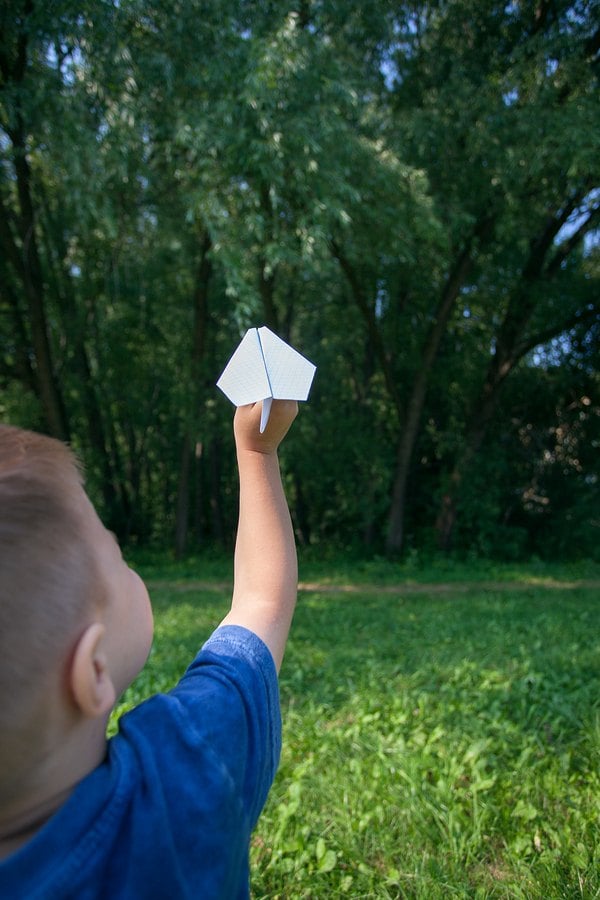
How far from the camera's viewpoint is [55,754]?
0.73 metres

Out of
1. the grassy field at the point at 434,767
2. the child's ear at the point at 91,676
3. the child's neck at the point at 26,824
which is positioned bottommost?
the grassy field at the point at 434,767

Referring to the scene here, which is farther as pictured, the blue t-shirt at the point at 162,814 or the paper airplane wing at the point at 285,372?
the paper airplane wing at the point at 285,372

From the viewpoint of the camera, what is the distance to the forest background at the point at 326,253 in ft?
22.7

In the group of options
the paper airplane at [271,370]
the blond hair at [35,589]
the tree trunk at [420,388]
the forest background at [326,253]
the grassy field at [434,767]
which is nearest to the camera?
the blond hair at [35,589]

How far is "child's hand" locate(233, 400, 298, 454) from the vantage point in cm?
104

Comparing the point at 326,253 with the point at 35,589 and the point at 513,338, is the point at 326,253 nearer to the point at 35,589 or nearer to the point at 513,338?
the point at 513,338

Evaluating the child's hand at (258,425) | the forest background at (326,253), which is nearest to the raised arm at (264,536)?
the child's hand at (258,425)

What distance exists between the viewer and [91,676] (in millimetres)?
710

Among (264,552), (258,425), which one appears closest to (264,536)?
(264,552)

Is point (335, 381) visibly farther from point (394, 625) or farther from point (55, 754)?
point (55, 754)

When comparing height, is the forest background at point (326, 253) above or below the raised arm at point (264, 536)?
above

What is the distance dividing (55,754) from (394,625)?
253 inches

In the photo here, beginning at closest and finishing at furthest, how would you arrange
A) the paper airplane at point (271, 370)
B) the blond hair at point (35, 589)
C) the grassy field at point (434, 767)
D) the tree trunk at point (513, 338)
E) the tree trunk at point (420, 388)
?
the blond hair at point (35, 589)
the paper airplane at point (271, 370)
the grassy field at point (434, 767)
the tree trunk at point (420, 388)
the tree trunk at point (513, 338)

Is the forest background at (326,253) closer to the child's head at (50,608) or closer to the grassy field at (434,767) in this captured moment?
the grassy field at (434,767)
